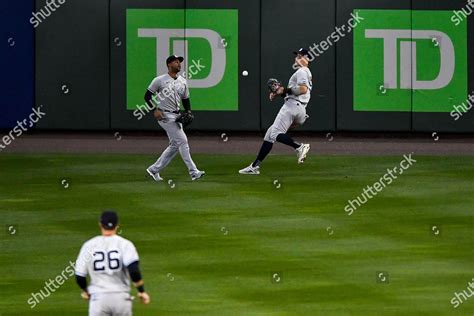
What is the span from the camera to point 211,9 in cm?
3353

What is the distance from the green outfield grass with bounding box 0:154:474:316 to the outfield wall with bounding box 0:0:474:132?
5.07 m

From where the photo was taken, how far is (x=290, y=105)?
26406 millimetres

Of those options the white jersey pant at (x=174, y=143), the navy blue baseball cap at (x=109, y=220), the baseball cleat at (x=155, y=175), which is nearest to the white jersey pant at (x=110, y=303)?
the navy blue baseball cap at (x=109, y=220)

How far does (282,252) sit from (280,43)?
15.0 m

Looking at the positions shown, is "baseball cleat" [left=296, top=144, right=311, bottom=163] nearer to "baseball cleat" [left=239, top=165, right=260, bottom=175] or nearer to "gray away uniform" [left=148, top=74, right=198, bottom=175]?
"baseball cleat" [left=239, top=165, right=260, bottom=175]

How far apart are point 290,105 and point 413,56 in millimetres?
7913

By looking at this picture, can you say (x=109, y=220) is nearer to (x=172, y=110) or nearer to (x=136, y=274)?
(x=136, y=274)

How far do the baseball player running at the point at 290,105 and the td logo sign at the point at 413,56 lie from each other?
24.2ft

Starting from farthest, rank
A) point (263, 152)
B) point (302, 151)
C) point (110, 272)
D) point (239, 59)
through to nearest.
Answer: point (239, 59), point (302, 151), point (263, 152), point (110, 272)

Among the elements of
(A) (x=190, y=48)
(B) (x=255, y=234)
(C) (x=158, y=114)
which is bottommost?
(B) (x=255, y=234)

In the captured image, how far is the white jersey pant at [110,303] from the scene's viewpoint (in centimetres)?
1273

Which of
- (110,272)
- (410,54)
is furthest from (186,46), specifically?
(110,272)

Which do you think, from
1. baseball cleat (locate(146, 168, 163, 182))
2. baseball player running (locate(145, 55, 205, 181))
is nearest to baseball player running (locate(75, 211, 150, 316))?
baseball player running (locate(145, 55, 205, 181))

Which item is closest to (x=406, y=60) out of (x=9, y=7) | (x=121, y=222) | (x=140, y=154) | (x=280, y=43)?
(x=280, y=43)
